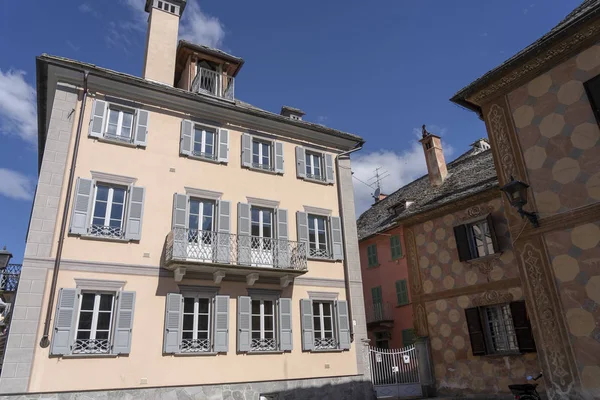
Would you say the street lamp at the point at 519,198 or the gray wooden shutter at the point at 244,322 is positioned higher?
the street lamp at the point at 519,198

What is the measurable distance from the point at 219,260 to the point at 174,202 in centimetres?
231

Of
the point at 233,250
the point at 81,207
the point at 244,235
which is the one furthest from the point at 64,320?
the point at 244,235

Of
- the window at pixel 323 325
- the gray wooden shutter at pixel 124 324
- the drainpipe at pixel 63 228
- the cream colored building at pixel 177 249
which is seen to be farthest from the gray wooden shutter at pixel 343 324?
the drainpipe at pixel 63 228

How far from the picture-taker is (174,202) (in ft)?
43.7

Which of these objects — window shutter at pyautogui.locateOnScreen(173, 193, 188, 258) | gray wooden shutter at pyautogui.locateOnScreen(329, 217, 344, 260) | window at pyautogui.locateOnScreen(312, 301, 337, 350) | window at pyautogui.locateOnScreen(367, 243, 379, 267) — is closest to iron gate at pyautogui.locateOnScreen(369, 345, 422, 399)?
window at pyautogui.locateOnScreen(312, 301, 337, 350)

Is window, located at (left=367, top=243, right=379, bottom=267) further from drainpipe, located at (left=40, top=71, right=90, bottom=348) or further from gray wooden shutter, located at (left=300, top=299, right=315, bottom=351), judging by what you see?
drainpipe, located at (left=40, top=71, right=90, bottom=348)

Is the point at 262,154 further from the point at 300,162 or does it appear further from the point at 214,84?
the point at 214,84

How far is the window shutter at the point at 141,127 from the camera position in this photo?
44.3 ft

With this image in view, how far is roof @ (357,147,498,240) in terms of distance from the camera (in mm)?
16578

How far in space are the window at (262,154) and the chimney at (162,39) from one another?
12.6ft

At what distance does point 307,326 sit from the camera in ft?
45.9

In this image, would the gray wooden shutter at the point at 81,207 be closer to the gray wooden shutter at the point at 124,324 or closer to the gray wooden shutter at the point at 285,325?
the gray wooden shutter at the point at 124,324

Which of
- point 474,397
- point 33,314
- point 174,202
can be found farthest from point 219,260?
point 474,397

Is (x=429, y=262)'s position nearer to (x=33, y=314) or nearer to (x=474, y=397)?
(x=474, y=397)
